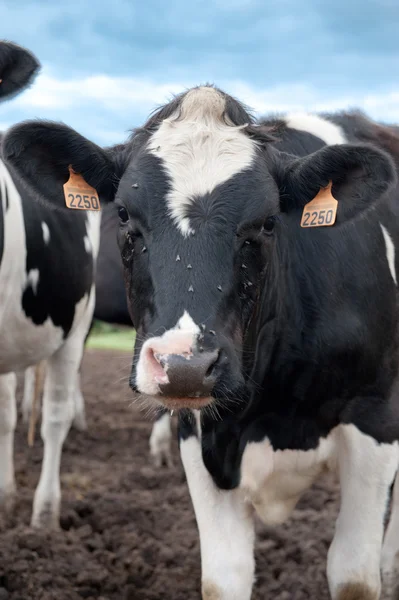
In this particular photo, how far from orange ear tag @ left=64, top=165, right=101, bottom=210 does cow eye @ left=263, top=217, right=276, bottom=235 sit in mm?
794

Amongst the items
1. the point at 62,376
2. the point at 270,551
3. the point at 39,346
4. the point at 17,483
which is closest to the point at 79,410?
the point at 17,483

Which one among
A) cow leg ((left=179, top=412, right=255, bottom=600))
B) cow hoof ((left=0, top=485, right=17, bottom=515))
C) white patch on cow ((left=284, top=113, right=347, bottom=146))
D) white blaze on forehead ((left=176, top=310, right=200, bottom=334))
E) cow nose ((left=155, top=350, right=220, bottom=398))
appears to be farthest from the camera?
cow hoof ((left=0, top=485, right=17, bottom=515))

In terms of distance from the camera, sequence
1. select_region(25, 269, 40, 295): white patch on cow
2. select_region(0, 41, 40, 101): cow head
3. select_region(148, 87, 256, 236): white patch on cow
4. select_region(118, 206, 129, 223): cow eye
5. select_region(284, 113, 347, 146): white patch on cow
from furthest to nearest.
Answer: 1. select_region(25, 269, 40, 295): white patch on cow
2. select_region(0, 41, 40, 101): cow head
3. select_region(284, 113, 347, 146): white patch on cow
4. select_region(118, 206, 129, 223): cow eye
5. select_region(148, 87, 256, 236): white patch on cow

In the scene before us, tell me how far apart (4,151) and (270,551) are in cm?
282

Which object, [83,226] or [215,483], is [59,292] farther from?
[215,483]

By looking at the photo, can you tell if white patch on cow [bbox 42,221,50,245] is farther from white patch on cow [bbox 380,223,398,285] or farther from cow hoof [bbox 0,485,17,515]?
white patch on cow [bbox 380,223,398,285]

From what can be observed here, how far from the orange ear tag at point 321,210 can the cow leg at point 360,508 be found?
2.97ft

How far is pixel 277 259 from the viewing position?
3.71 metres

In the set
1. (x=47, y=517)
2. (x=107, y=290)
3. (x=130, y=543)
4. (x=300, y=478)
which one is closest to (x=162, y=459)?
(x=47, y=517)

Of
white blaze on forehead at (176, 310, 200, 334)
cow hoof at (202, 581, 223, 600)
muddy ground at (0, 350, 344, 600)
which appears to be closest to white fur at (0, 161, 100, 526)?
muddy ground at (0, 350, 344, 600)

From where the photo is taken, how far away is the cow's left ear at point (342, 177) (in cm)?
348

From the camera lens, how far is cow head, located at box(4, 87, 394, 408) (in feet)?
9.70

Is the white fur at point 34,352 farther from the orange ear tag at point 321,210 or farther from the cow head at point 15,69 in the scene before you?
the orange ear tag at point 321,210

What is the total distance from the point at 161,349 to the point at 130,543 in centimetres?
263
